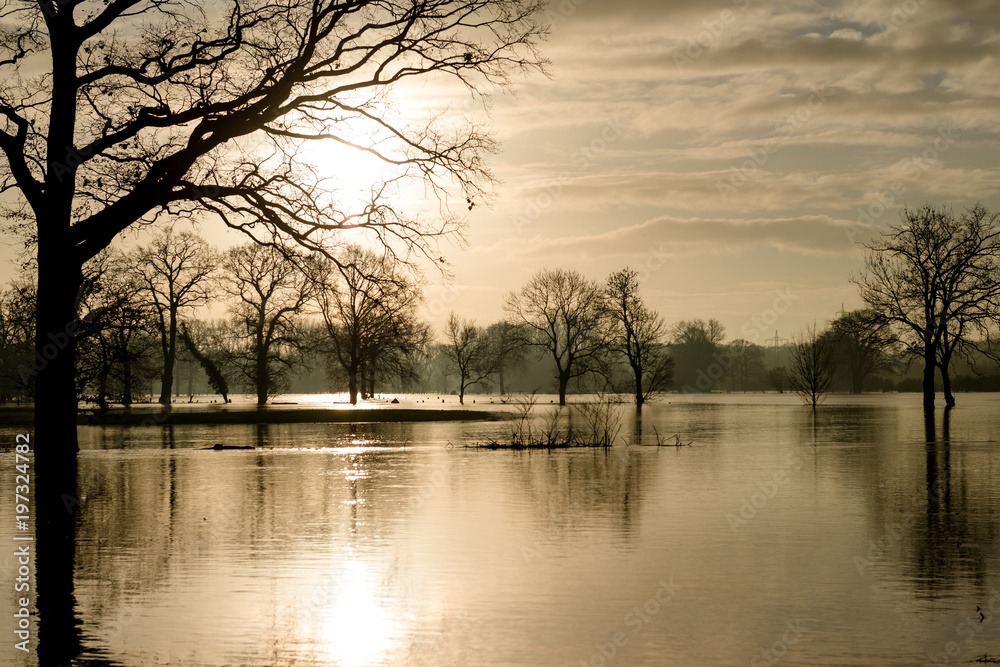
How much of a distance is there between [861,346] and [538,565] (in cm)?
6808

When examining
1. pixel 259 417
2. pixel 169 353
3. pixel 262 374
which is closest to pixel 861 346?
pixel 259 417

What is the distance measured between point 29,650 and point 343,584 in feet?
10.8

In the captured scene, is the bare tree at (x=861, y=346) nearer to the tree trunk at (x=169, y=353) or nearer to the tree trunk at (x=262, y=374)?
the tree trunk at (x=262, y=374)

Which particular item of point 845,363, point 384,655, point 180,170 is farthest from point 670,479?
point 845,363

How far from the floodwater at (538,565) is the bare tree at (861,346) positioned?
40.6 metres

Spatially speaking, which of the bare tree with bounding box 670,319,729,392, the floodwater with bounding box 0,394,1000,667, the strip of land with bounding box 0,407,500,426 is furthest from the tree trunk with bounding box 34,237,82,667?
the bare tree with bounding box 670,319,729,392

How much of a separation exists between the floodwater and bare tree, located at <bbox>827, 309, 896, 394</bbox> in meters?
40.6

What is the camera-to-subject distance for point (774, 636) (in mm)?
8016

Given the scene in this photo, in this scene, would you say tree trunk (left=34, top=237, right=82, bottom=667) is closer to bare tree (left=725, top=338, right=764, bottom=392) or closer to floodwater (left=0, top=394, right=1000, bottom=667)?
floodwater (left=0, top=394, right=1000, bottom=667)

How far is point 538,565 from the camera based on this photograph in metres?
11.3

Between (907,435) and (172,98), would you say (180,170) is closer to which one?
(172,98)

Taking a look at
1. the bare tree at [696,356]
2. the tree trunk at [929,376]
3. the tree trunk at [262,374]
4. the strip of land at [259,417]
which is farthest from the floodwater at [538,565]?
the bare tree at [696,356]

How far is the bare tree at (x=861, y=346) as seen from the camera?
62625 millimetres

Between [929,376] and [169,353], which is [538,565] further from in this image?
[169,353]
